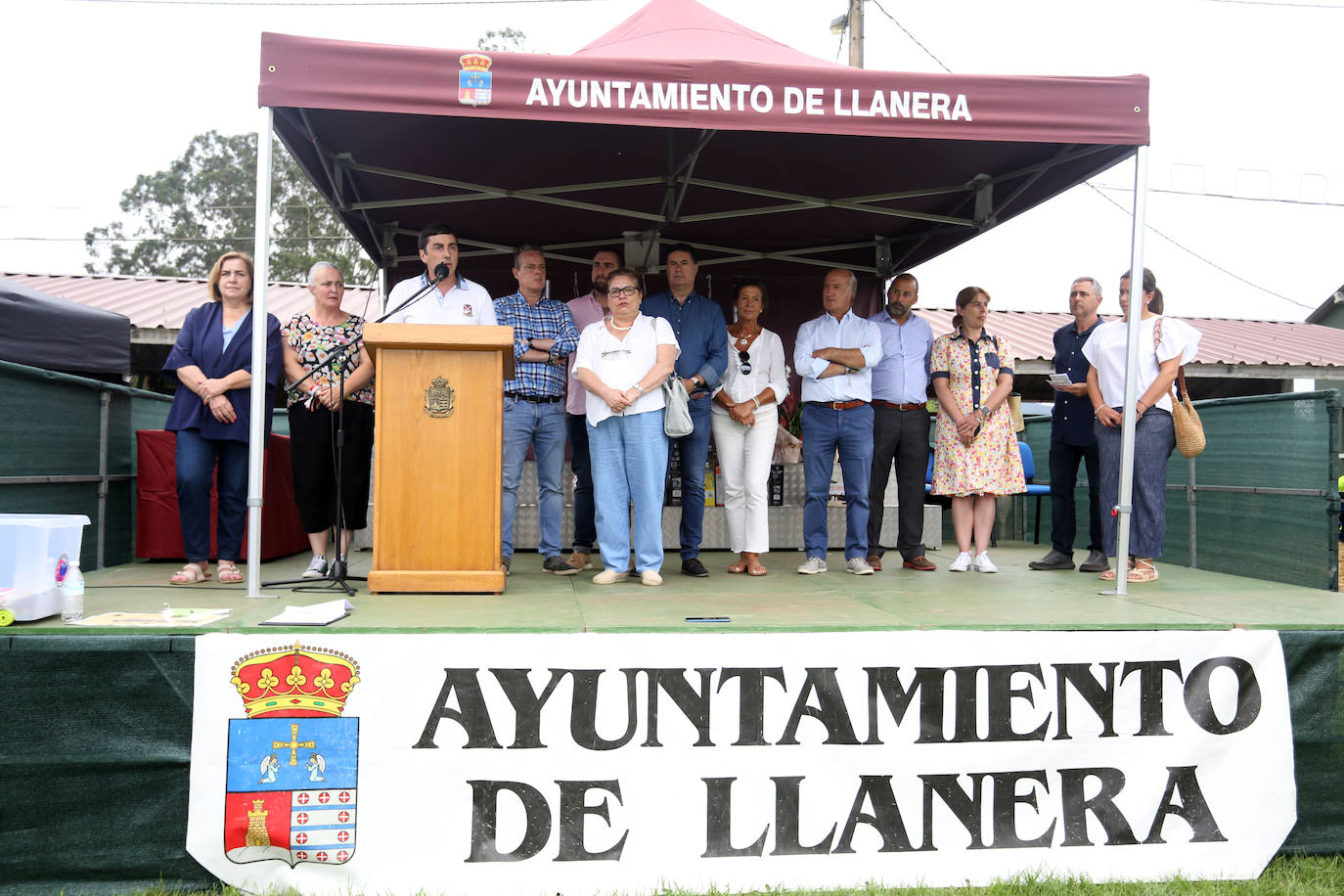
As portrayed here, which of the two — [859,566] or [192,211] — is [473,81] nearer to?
[859,566]

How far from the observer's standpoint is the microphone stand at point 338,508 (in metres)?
4.21

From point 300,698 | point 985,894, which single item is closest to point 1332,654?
point 985,894

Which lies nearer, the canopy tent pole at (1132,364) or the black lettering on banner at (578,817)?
the black lettering on banner at (578,817)

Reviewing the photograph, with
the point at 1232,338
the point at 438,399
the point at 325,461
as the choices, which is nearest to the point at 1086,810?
the point at 438,399

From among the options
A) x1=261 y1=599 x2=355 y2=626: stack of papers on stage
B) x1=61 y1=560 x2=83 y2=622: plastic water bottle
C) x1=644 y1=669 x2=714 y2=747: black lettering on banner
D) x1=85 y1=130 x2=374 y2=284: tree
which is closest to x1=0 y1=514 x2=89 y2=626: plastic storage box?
x1=61 y1=560 x2=83 y2=622: plastic water bottle

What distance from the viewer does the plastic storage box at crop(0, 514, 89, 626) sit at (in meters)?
2.99

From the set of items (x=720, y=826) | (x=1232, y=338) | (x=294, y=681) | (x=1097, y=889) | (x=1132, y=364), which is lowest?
(x=1097, y=889)

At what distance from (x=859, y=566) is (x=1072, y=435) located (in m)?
1.64

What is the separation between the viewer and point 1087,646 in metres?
3.27

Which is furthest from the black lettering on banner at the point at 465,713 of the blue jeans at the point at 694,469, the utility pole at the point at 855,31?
the utility pole at the point at 855,31

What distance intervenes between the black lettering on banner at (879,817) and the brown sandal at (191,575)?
10.3ft

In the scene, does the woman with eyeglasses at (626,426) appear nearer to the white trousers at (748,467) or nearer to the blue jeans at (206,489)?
the white trousers at (748,467)

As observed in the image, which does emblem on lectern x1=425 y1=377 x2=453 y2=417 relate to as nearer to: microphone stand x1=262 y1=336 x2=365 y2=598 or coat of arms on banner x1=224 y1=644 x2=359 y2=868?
microphone stand x1=262 y1=336 x2=365 y2=598

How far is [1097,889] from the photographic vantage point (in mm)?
3031
